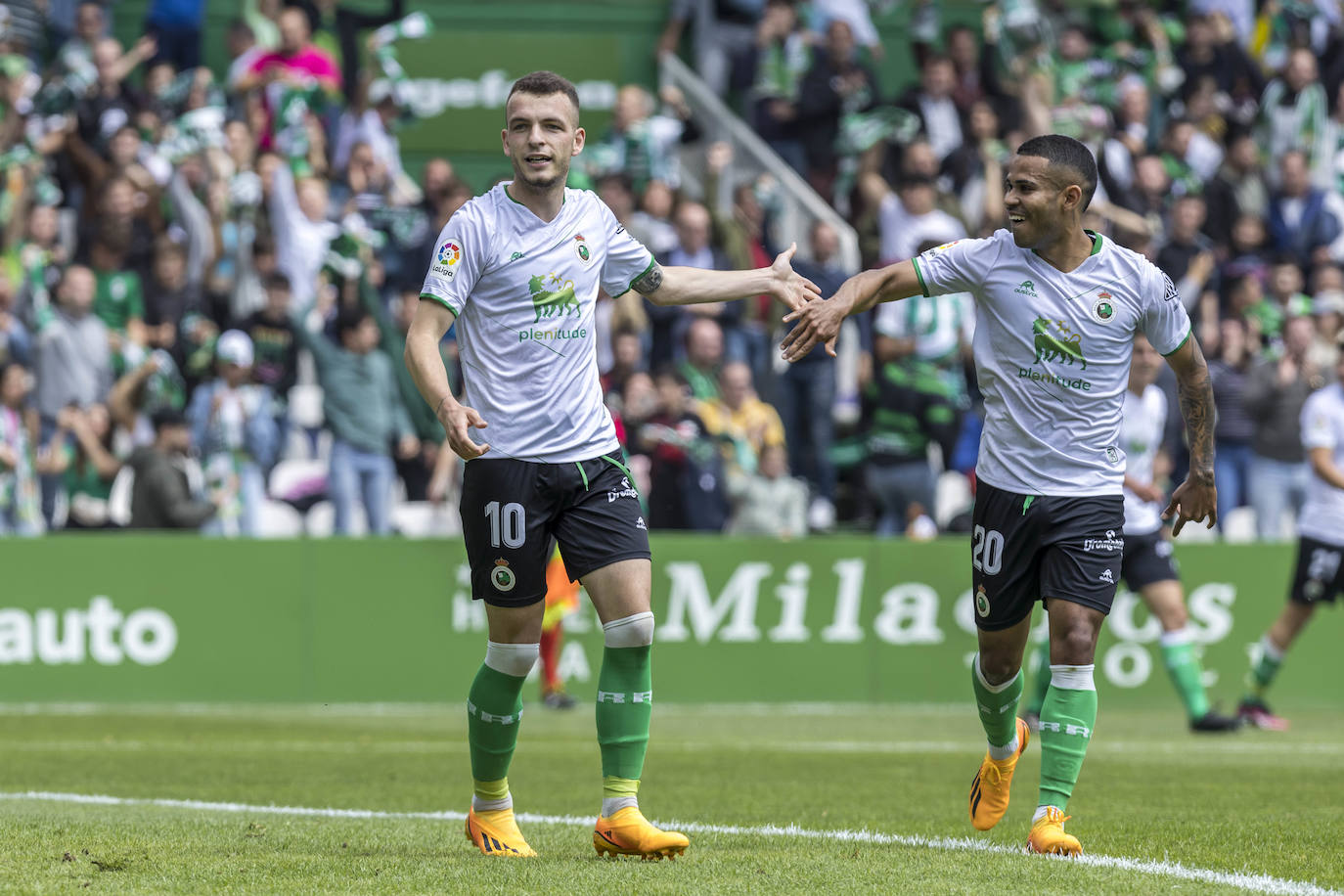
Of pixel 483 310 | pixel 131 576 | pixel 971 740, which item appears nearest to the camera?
pixel 483 310

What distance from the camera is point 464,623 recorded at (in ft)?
50.8

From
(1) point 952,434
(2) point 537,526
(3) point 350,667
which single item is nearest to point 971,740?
(1) point 952,434

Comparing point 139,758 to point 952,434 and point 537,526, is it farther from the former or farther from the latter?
point 952,434

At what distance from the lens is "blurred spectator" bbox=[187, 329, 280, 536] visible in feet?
51.5

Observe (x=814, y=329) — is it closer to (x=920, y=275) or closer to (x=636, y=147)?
(x=920, y=275)

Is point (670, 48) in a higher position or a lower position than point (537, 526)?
higher

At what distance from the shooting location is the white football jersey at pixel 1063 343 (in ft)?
22.7

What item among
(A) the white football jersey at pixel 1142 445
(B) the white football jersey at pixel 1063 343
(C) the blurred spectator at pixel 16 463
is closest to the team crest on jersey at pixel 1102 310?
(B) the white football jersey at pixel 1063 343

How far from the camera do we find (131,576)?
15078 mm

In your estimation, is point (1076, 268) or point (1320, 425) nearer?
point (1076, 268)

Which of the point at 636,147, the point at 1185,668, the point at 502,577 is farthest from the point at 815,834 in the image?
the point at 636,147

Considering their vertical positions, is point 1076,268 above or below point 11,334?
above

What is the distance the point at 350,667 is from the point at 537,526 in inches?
362

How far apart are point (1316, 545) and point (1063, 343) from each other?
7.51m
